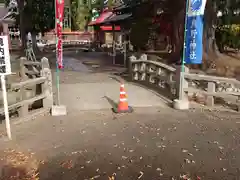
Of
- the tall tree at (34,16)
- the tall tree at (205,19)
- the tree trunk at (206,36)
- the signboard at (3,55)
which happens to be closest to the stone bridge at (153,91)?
the signboard at (3,55)

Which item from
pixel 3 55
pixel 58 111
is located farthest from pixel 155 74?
pixel 3 55

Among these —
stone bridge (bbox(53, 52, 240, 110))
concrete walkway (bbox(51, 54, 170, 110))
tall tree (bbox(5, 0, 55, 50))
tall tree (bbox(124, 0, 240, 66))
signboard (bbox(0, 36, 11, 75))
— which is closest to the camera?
signboard (bbox(0, 36, 11, 75))

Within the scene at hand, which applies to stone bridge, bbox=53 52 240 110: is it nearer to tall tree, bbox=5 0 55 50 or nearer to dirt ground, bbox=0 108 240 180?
dirt ground, bbox=0 108 240 180

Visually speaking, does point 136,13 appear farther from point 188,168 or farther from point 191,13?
point 188,168

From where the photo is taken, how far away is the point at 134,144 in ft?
18.3

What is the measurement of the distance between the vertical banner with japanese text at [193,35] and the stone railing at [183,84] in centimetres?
42

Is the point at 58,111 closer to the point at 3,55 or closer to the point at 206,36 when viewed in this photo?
the point at 3,55

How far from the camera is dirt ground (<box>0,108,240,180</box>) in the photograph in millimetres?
4512

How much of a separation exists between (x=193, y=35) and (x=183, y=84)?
4.66 ft

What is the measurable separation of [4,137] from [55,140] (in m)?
1.10

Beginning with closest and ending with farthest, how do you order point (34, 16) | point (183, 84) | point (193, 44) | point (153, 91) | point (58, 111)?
point (58, 111) < point (193, 44) < point (183, 84) < point (153, 91) < point (34, 16)

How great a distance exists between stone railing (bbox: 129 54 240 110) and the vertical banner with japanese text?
415 mm

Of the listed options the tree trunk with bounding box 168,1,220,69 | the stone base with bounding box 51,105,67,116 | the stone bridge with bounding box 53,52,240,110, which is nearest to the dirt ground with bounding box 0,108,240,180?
the stone base with bounding box 51,105,67,116

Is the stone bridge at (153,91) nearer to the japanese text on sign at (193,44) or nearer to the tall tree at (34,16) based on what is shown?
the japanese text on sign at (193,44)
